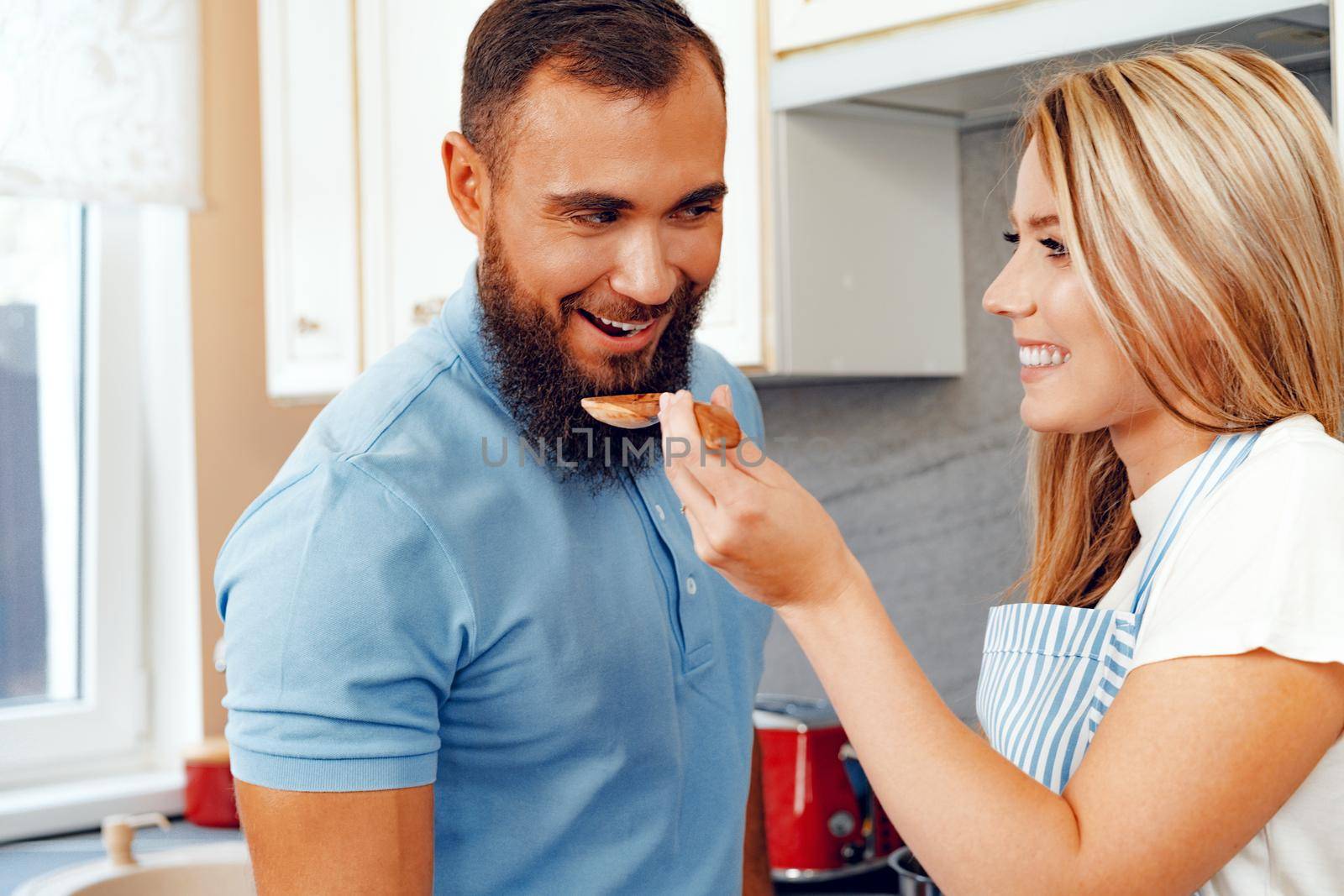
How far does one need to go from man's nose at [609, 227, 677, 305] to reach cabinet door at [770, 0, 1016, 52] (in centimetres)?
54

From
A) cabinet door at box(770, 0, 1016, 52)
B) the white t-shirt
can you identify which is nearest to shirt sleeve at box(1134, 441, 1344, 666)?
the white t-shirt

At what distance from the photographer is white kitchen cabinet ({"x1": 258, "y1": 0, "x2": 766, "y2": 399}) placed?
6.40ft

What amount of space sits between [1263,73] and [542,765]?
2.29ft

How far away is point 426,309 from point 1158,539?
51.7 inches

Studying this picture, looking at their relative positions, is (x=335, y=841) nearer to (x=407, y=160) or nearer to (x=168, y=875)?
(x=168, y=875)

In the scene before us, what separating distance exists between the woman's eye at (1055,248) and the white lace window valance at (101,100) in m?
1.71

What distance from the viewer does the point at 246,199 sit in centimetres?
235

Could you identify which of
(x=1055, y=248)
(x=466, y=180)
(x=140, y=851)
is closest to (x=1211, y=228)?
(x=1055, y=248)

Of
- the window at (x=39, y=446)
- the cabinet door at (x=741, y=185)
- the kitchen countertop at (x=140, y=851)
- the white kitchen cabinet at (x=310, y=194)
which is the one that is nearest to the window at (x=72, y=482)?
the window at (x=39, y=446)

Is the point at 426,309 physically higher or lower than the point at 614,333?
higher

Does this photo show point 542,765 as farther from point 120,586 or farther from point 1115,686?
point 120,586

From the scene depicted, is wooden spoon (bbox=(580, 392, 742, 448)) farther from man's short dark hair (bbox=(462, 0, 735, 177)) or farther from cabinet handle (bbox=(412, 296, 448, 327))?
cabinet handle (bbox=(412, 296, 448, 327))

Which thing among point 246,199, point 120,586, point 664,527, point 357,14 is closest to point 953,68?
point 664,527

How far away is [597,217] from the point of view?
979mm
